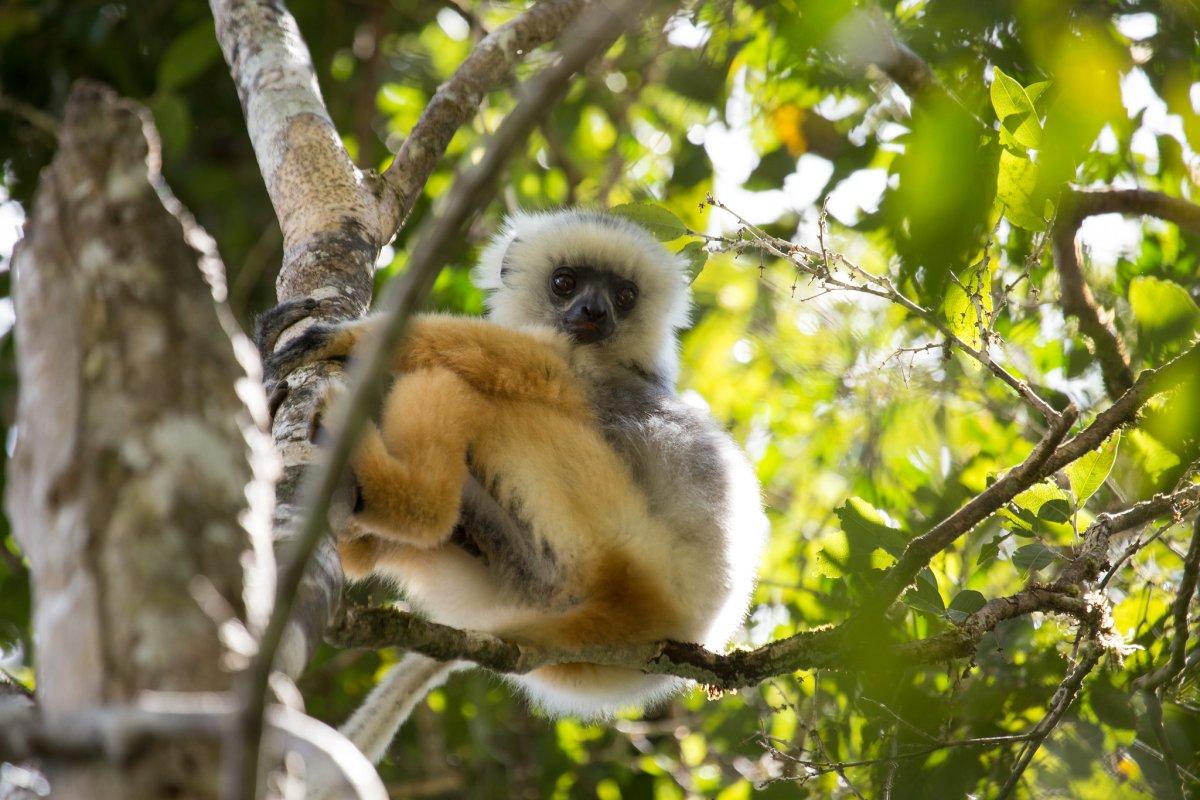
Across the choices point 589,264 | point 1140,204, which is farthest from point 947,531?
point 589,264

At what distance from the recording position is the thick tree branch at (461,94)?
162 inches

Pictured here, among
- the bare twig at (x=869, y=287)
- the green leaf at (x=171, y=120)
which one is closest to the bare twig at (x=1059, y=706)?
the bare twig at (x=869, y=287)

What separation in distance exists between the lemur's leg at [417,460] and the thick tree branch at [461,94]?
0.92 meters

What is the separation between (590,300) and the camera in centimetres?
511

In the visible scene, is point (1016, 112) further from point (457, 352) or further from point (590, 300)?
point (590, 300)

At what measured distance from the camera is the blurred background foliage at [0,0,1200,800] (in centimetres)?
327

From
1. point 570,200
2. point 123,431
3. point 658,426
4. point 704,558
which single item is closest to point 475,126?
point 570,200

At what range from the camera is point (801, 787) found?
3.67m

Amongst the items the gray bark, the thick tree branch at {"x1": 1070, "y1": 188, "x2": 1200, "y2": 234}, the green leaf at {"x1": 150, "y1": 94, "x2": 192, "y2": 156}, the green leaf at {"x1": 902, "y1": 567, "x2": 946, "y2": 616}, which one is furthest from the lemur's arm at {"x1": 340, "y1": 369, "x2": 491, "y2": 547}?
the thick tree branch at {"x1": 1070, "y1": 188, "x2": 1200, "y2": 234}

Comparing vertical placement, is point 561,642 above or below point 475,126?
below

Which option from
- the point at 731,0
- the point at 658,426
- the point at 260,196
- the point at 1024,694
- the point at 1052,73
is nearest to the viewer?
the point at 1052,73

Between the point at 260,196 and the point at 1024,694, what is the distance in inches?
218

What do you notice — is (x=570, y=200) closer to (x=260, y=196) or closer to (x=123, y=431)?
(x=260, y=196)

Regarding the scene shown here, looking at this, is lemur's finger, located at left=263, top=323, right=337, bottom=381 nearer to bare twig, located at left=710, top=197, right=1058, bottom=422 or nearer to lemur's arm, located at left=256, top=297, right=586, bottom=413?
lemur's arm, located at left=256, top=297, right=586, bottom=413
